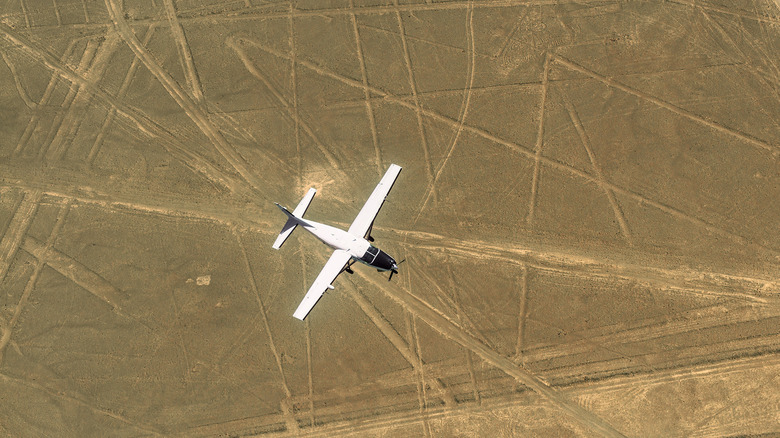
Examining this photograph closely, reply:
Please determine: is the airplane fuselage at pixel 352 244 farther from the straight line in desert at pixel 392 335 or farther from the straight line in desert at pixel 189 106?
the straight line in desert at pixel 189 106

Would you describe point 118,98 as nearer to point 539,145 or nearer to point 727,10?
point 539,145

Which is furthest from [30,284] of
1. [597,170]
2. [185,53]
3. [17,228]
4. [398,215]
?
[597,170]

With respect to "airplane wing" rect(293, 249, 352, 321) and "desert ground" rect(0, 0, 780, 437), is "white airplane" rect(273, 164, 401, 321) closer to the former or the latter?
"airplane wing" rect(293, 249, 352, 321)

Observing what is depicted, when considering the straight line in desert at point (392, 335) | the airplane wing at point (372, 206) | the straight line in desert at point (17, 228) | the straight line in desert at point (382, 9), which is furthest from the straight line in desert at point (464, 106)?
the straight line in desert at point (17, 228)

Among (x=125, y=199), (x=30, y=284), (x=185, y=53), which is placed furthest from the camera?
(x=185, y=53)

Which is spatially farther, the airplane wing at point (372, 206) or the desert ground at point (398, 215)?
the desert ground at point (398, 215)

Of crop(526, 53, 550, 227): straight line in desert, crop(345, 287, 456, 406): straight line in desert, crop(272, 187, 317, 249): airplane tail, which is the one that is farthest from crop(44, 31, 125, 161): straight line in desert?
crop(526, 53, 550, 227): straight line in desert

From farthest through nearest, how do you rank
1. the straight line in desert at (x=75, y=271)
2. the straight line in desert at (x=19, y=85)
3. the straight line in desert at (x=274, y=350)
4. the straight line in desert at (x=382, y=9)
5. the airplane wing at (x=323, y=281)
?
the straight line in desert at (x=382, y=9), the straight line in desert at (x=19, y=85), the straight line in desert at (x=75, y=271), the straight line in desert at (x=274, y=350), the airplane wing at (x=323, y=281)
